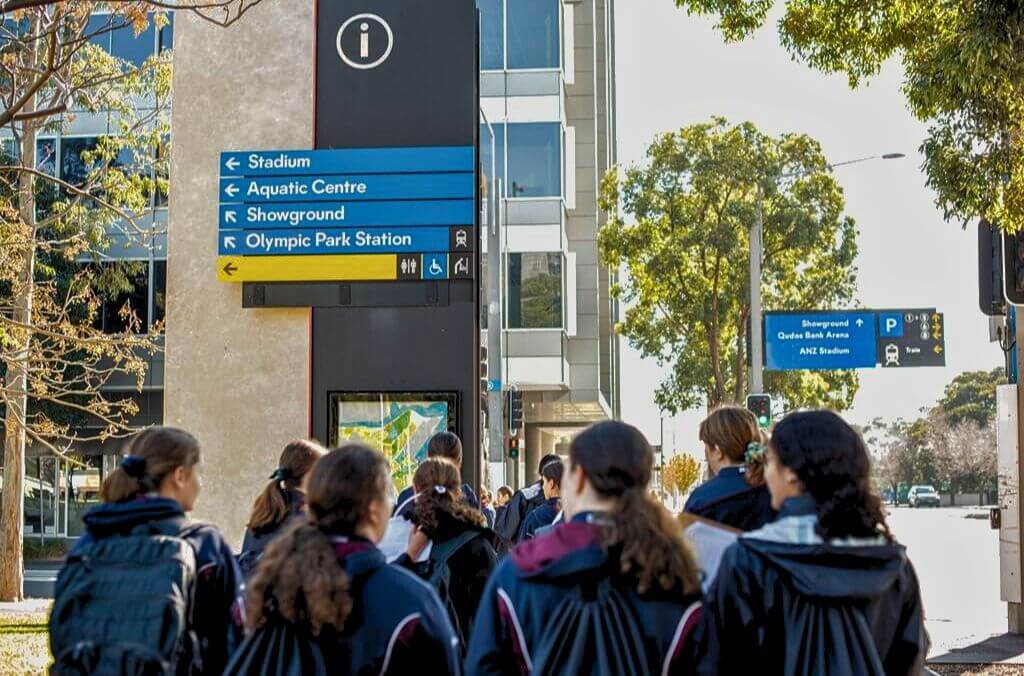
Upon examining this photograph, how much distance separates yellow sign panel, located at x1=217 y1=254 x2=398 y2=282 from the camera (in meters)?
14.6

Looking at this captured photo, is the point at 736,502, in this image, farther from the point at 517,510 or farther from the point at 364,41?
the point at 364,41

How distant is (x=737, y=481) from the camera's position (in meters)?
5.63

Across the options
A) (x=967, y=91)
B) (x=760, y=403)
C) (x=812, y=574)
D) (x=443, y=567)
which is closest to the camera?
(x=812, y=574)

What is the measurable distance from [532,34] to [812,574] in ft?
120

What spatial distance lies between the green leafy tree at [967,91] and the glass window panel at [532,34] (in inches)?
991

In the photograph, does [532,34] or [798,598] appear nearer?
[798,598]

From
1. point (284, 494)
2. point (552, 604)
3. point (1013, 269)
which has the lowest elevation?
point (552, 604)

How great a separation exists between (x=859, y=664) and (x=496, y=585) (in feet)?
3.64

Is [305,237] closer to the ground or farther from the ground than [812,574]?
farther from the ground

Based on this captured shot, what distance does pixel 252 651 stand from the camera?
388cm

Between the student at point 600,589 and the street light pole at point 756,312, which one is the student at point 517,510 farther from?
the street light pole at point 756,312

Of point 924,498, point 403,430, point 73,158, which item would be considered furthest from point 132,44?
point 924,498

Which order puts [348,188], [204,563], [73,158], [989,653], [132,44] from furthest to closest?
[73,158] → [132,44] → [348,188] → [989,653] → [204,563]

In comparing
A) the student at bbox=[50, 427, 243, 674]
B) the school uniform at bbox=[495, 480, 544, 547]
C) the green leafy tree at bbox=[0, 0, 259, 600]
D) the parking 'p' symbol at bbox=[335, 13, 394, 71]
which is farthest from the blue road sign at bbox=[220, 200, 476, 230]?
the student at bbox=[50, 427, 243, 674]
